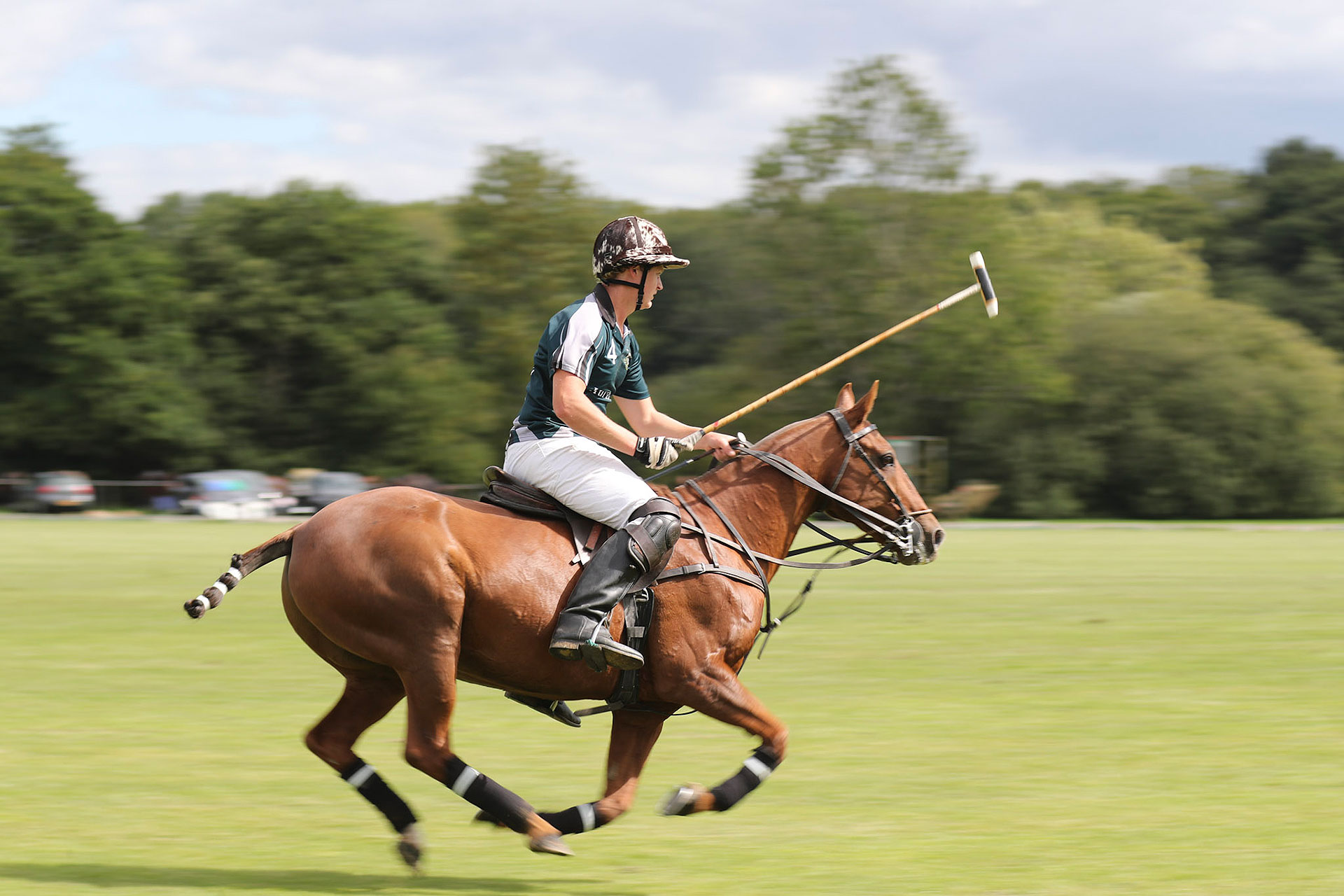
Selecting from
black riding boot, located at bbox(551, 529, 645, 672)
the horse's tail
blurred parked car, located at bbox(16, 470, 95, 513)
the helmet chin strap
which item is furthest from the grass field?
blurred parked car, located at bbox(16, 470, 95, 513)

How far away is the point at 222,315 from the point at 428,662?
192 feet

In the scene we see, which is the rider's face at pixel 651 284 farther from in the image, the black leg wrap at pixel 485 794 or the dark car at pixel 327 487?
the dark car at pixel 327 487

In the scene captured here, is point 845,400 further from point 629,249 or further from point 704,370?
point 704,370

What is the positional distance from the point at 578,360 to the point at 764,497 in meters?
1.21

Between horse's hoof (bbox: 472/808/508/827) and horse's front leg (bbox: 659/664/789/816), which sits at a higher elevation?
horse's front leg (bbox: 659/664/789/816)

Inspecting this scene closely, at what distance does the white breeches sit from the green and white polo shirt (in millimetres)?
76

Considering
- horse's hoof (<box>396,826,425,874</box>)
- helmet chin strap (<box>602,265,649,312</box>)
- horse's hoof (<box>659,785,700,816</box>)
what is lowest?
horse's hoof (<box>396,826,425,874</box>)

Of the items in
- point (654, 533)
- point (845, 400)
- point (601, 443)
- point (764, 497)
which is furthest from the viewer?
point (845, 400)

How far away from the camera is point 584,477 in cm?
628

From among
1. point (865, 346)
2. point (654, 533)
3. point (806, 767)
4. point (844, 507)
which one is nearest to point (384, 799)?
point (654, 533)

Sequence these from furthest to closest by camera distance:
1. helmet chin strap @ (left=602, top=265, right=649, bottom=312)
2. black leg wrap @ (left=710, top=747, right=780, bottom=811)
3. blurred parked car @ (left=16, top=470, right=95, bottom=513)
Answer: blurred parked car @ (left=16, top=470, right=95, bottom=513), helmet chin strap @ (left=602, top=265, right=649, bottom=312), black leg wrap @ (left=710, top=747, right=780, bottom=811)

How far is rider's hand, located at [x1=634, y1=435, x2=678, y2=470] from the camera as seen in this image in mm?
6145

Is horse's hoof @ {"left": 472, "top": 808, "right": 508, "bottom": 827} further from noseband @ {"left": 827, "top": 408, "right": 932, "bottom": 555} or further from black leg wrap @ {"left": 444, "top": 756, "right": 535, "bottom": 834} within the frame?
noseband @ {"left": 827, "top": 408, "right": 932, "bottom": 555}

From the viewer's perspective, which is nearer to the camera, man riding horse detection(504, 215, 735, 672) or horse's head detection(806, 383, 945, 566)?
man riding horse detection(504, 215, 735, 672)
